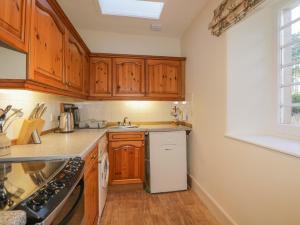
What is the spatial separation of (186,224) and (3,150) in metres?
1.74

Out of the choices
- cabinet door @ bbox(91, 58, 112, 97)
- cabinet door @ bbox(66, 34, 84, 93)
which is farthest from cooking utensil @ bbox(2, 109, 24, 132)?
cabinet door @ bbox(91, 58, 112, 97)

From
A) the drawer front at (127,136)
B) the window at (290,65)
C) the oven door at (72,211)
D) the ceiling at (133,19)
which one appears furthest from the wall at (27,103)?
the window at (290,65)

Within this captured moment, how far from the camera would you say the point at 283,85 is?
164cm

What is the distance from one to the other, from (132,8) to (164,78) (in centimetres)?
109

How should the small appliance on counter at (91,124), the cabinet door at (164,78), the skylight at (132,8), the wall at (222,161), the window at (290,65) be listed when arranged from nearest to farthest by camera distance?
the wall at (222,161) < the window at (290,65) < the skylight at (132,8) < the small appliance on counter at (91,124) < the cabinet door at (164,78)

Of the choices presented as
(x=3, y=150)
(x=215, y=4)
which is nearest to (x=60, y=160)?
(x=3, y=150)

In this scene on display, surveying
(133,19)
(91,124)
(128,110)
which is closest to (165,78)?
(128,110)

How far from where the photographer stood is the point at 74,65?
2104 millimetres

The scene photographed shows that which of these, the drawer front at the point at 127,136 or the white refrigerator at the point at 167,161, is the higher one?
the drawer front at the point at 127,136

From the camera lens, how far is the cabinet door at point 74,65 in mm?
1900

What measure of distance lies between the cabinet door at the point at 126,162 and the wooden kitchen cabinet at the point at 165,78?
0.88m

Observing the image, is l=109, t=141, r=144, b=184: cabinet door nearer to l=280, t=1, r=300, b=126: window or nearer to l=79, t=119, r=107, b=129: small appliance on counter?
l=79, t=119, r=107, b=129: small appliance on counter

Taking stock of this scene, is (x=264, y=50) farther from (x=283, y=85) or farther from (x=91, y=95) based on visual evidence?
(x=91, y=95)

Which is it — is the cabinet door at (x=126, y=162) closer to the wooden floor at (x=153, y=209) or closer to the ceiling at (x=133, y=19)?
the wooden floor at (x=153, y=209)
